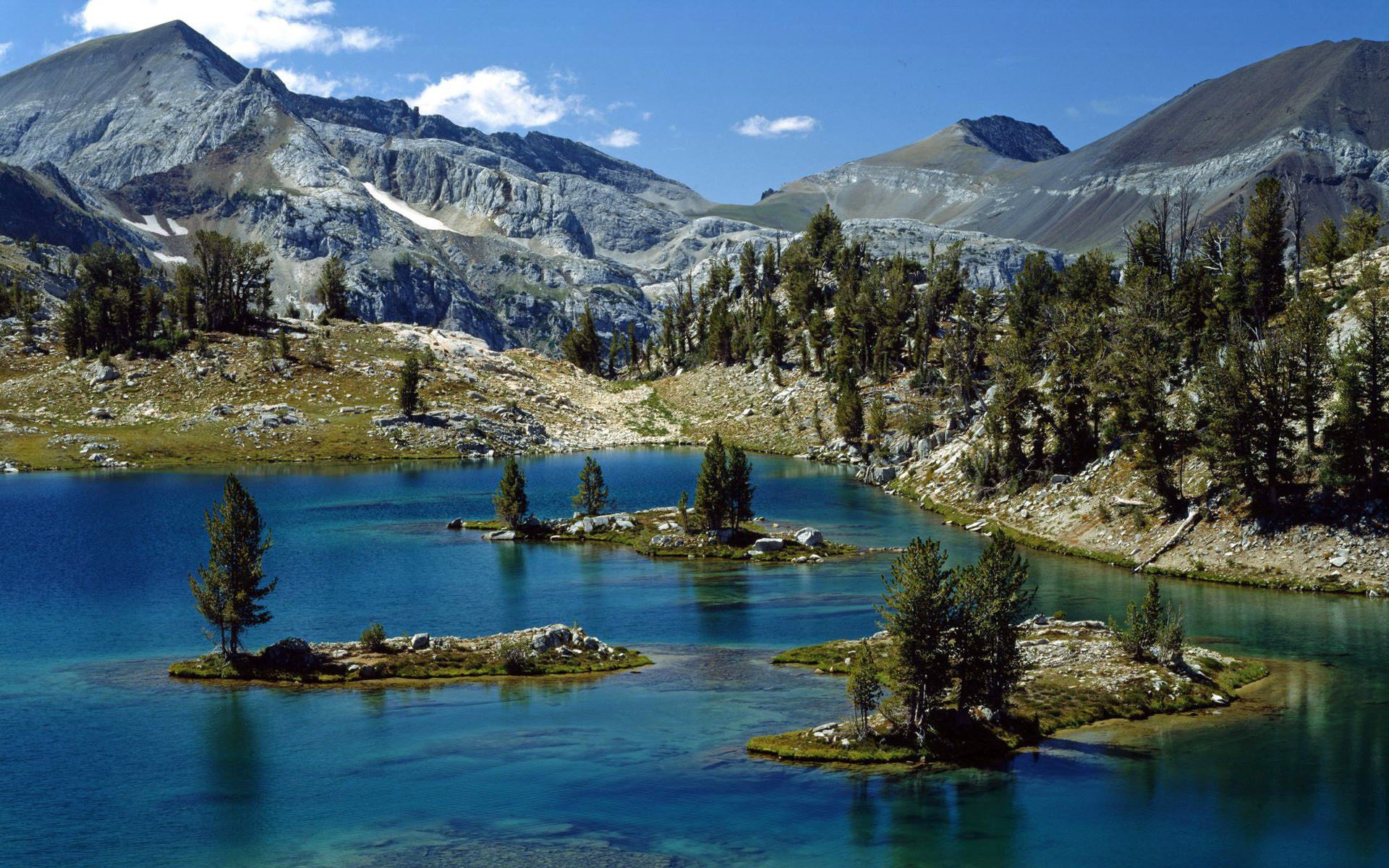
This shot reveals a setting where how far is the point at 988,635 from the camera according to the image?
5244 centimetres

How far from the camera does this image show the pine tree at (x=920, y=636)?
50688 millimetres

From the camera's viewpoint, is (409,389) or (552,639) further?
(409,389)

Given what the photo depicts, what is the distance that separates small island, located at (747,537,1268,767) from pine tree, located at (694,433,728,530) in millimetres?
44893

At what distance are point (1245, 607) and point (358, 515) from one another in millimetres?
93274

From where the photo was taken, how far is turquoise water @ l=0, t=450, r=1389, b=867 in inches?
1642

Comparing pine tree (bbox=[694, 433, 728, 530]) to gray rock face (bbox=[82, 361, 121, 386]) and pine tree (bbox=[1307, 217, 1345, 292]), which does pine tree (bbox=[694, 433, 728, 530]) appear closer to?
pine tree (bbox=[1307, 217, 1345, 292])

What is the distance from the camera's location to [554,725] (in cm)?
5572

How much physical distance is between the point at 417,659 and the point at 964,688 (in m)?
34.0

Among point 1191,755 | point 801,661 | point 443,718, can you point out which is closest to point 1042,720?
point 1191,755

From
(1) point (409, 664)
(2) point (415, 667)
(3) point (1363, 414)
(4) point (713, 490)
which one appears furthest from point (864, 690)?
(3) point (1363, 414)

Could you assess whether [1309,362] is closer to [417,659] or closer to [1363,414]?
[1363,414]

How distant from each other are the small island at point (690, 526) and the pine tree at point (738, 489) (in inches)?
2.8

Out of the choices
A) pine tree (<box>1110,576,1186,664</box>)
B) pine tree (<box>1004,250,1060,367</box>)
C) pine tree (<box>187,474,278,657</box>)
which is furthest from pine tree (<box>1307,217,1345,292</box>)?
pine tree (<box>187,474,278,657</box>)

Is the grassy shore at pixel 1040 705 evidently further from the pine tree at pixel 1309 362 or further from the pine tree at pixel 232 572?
the pine tree at pixel 1309 362
